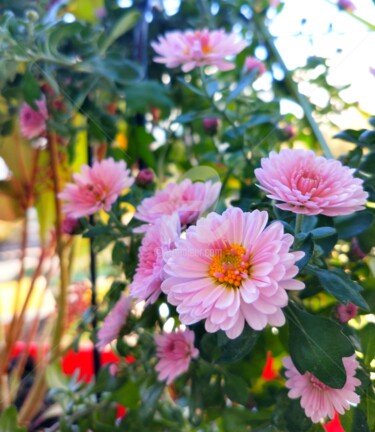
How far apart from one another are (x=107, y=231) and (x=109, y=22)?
13.1 inches

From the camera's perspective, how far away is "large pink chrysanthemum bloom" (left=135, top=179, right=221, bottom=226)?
31cm

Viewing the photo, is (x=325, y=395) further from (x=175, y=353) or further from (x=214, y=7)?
(x=214, y=7)

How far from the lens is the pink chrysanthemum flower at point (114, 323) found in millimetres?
372

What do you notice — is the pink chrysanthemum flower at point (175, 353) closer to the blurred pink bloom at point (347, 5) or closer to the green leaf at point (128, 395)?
the green leaf at point (128, 395)

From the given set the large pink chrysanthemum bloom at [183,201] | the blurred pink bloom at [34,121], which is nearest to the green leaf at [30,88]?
the blurred pink bloom at [34,121]

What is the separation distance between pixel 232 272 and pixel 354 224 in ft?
0.48

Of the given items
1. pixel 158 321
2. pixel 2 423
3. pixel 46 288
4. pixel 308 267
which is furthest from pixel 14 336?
pixel 308 267

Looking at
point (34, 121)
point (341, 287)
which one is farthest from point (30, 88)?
point (341, 287)

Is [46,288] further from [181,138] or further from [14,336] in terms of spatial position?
[181,138]

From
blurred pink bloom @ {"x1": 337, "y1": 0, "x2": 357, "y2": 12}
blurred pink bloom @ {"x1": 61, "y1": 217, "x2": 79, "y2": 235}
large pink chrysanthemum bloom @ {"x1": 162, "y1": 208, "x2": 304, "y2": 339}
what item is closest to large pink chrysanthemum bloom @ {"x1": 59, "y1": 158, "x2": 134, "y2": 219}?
blurred pink bloom @ {"x1": 61, "y1": 217, "x2": 79, "y2": 235}

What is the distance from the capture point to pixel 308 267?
0.99 ft

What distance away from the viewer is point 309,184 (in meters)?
0.28

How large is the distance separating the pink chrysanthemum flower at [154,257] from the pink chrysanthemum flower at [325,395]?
0.11 meters

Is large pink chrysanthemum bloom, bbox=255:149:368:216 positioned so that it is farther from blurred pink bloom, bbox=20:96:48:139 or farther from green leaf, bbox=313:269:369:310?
blurred pink bloom, bbox=20:96:48:139
